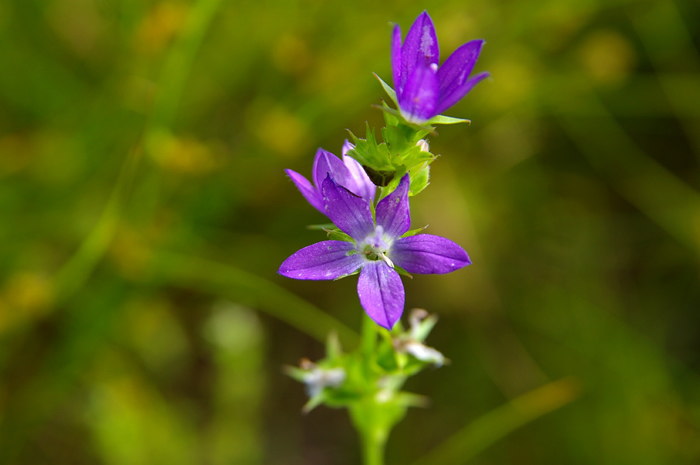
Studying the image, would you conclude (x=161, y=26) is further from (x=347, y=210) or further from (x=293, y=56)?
(x=347, y=210)

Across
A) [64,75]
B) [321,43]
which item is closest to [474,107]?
[321,43]

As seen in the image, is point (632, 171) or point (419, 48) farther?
point (632, 171)

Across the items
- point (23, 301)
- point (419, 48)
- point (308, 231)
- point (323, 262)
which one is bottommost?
point (323, 262)

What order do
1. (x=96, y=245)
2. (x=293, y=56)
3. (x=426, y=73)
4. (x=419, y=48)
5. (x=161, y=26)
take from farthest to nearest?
(x=293, y=56) < (x=96, y=245) < (x=161, y=26) < (x=419, y=48) < (x=426, y=73)

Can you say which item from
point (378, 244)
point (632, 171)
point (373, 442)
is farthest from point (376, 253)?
point (632, 171)

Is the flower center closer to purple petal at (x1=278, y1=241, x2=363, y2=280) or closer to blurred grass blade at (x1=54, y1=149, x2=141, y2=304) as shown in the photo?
purple petal at (x1=278, y1=241, x2=363, y2=280)

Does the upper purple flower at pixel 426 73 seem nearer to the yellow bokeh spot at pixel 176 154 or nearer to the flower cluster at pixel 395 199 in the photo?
the flower cluster at pixel 395 199

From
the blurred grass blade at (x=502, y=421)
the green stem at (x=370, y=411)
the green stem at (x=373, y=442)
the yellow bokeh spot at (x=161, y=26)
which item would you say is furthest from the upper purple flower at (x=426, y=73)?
the blurred grass blade at (x=502, y=421)

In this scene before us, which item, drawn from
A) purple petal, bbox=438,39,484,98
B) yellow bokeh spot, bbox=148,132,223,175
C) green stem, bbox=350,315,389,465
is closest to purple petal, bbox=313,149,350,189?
purple petal, bbox=438,39,484,98
